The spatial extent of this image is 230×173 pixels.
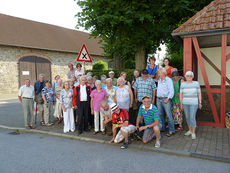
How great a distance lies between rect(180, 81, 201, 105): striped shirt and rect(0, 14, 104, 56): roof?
18.4 m

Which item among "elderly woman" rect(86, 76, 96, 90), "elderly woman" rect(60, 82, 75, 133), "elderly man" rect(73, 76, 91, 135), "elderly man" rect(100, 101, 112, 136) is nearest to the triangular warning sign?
"elderly woman" rect(86, 76, 96, 90)

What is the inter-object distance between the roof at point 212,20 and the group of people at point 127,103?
141 centimetres

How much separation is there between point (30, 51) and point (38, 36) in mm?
2840

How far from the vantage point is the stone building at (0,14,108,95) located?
2000cm

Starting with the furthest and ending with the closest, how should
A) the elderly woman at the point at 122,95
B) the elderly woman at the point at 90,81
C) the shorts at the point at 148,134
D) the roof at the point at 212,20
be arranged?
the elderly woman at the point at 90,81 → the roof at the point at 212,20 → the elderly woman at the point at 122,95 → the shorts at the point at 148,134

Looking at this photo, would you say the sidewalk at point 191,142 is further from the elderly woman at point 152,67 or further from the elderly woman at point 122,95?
the elderly woman at point 152,67

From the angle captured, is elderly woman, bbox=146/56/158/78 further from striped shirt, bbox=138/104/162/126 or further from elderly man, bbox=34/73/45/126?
elderly man, bbox=34/73/45/126

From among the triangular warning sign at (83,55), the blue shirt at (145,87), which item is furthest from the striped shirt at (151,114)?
the triangular warning sign at (83,55)

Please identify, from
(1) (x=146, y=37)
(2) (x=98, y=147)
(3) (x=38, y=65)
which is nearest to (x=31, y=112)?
(2) (x=98, y=147)

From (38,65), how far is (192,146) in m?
20.4

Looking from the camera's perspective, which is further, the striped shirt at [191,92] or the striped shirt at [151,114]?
the striped shirt at [191,92]

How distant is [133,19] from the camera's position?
9414mm

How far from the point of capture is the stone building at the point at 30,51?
65.6 ft

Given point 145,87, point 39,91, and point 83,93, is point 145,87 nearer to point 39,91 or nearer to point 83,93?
point 83,93
